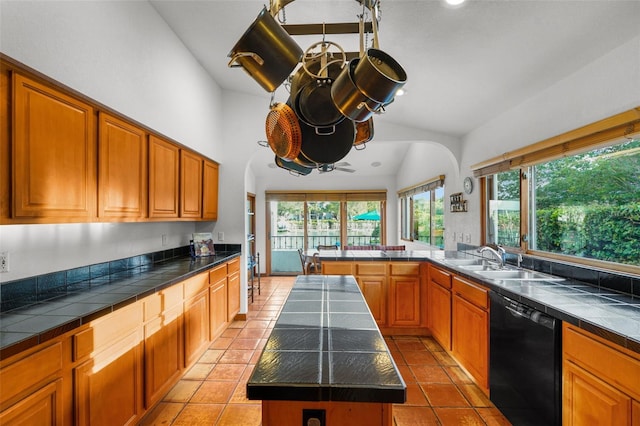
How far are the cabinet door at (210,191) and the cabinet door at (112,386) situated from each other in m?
1.99

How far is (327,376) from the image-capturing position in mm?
931

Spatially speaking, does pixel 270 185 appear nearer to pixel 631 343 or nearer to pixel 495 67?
pixel 495 67

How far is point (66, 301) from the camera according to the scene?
1751 millimetres

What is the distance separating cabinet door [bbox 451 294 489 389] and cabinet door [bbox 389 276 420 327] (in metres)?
0.67

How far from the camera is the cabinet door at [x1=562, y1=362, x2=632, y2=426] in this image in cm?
125

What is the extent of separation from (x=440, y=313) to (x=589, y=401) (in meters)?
1.70

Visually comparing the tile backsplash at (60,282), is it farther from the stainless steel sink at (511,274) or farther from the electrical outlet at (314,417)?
the stainless steel sink at (511,274)

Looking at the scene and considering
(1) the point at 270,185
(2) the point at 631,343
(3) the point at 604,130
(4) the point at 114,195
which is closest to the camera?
(2) the point at 631,343

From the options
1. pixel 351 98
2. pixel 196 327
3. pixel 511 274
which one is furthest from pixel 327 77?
pixel 196 327

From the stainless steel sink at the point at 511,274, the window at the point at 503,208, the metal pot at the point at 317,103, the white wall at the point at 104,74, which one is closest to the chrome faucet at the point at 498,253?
the stainless steel sink at the point at 511,274

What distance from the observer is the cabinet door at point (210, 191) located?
12.0ft

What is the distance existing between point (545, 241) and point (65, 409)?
3403mm

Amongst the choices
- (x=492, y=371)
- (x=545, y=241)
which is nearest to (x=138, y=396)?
(x=492, y=371)

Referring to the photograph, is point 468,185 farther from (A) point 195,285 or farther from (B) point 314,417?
(B) point 314,417
